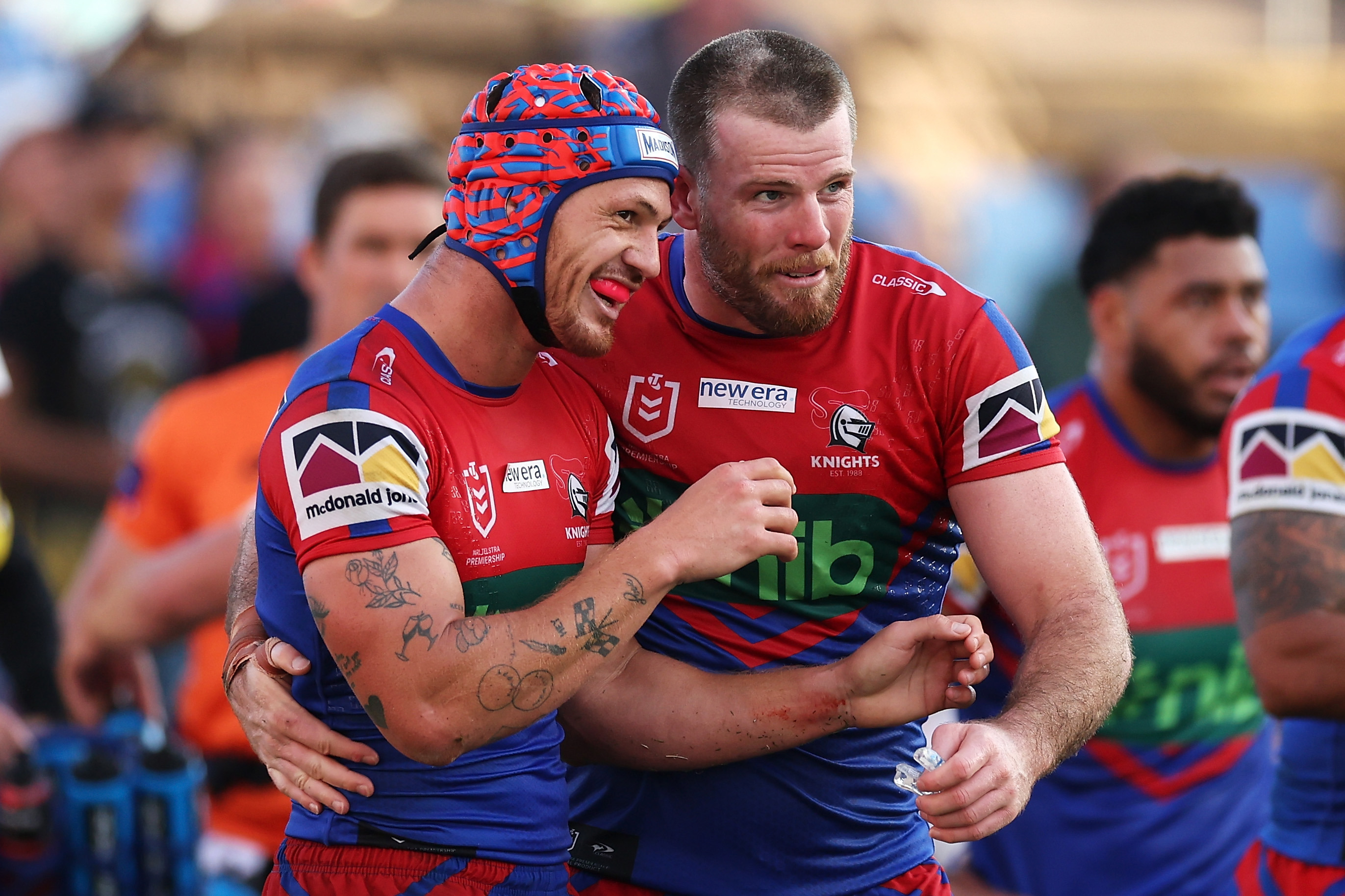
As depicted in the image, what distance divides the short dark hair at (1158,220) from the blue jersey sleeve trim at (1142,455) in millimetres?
567

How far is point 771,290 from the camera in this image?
3469mm

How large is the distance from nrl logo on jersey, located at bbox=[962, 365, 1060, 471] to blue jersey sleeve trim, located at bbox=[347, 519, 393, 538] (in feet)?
4.39

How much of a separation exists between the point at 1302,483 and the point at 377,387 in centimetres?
234

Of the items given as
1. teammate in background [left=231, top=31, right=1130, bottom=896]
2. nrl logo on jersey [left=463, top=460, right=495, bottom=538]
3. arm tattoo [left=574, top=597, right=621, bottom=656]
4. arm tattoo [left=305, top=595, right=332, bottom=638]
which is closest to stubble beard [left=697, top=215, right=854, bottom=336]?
teammate in background [left=231, top=31, right=1130, bottom=896]

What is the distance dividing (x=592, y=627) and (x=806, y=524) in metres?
0.78

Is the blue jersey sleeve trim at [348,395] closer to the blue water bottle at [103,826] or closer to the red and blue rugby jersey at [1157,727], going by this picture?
the blue water bottle at [103,826]

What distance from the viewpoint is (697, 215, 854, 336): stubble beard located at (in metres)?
3.46

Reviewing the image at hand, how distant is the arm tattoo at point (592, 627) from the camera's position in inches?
116

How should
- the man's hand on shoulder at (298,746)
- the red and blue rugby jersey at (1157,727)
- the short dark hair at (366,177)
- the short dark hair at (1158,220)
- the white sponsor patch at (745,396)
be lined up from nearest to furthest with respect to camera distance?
the man's hand on shoulder at (298,746), the white sponsor patch at (745,396), the red and blue rugby jersey at (1157,727), the short dark hair at (1158,220), the short dark hair at (366,177)

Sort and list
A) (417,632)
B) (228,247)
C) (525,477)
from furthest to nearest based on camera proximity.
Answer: (228,247)
(525,477)
(417,632)

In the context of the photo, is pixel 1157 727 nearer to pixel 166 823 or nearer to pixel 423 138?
pixel 166 823

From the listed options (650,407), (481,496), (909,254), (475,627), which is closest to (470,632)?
(475,627)

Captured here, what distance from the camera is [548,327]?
324 cm

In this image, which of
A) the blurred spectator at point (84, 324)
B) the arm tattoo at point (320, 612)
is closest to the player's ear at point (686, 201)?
the arm tattoo at point (320, 612)
